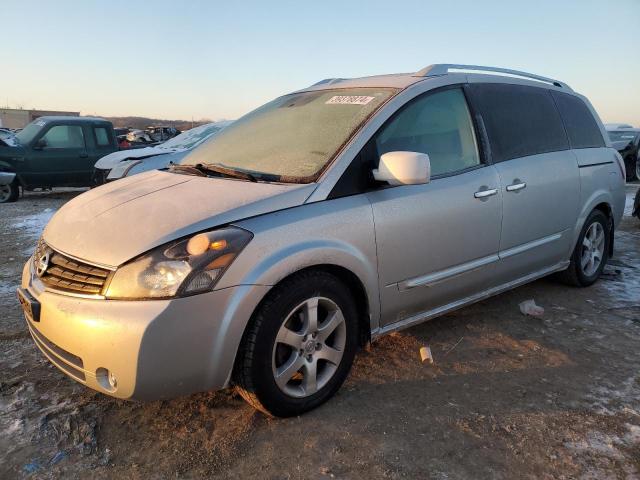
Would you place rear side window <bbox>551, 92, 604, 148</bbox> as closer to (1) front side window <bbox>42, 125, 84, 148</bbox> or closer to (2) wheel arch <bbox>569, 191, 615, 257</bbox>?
(2) wheel arch <bbox>569, 191, 615, 257</bbox>

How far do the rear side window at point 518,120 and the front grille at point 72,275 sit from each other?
251cm

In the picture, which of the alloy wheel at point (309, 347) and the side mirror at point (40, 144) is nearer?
the alloy wheel at point (309, 347)

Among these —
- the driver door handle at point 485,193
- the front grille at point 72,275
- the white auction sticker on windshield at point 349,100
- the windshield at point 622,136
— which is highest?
the white auction sticker on windshield at point 349,100

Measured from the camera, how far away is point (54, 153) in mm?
10828

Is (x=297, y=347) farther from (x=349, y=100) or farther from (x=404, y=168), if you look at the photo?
(x=349, y=100)

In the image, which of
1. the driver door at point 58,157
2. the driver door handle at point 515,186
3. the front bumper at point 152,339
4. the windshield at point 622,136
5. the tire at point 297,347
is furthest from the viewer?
the windshield at point 622,136

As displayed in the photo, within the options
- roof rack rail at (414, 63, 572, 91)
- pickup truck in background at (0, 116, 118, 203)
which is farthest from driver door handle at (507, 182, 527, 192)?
pickup truck in background at (0, 116, 118, 203)

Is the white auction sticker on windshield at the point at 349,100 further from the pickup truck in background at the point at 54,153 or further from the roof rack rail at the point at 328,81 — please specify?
the pickup truck in background at the point at 54,153

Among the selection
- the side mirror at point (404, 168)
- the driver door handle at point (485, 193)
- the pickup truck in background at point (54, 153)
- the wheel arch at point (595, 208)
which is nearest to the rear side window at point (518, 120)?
the driver door handle at point (485, 193)

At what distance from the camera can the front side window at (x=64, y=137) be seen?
10.9m

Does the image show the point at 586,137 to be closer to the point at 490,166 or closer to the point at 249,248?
the point at 490,166

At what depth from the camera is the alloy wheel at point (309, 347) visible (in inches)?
95.9

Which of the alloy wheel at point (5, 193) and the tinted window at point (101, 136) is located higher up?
the tinted window at point (101, 136)

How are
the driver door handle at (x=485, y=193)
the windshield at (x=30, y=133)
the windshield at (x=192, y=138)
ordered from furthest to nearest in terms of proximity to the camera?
1. the windshield at (x=30, y=133)
2. the windshield at (x=192, y=138)
3. the driver door handle at (x=485, y=193)
